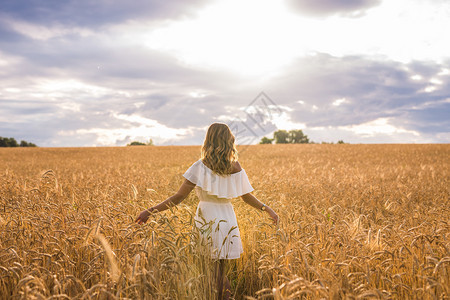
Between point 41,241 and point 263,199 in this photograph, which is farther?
point 263,199

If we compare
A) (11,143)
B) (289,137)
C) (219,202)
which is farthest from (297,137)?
(219,202)

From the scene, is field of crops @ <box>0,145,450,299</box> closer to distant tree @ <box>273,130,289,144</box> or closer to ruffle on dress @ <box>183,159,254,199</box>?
ruffle on dress @ <box>183,159,254,199</box>

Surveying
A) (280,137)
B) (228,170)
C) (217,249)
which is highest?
(280,137)

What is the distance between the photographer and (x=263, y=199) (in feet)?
20.5

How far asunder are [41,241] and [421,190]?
26.2ft

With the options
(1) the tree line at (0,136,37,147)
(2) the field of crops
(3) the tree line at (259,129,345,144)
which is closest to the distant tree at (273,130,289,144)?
(3) the tree line at (259,129,345,144)

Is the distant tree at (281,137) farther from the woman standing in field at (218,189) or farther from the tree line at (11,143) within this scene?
the woman standing in field at (218,189)

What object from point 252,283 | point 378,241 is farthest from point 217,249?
point 378,241

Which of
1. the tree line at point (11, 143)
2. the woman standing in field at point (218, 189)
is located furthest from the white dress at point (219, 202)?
the tree line at point (11, 143)

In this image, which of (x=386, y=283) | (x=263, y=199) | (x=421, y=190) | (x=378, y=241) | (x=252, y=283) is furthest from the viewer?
(x=421, y=190)

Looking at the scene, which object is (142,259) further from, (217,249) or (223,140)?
(223,140)

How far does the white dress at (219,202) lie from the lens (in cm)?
323

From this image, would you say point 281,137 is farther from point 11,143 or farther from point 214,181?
point 214,181

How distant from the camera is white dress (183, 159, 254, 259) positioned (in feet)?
10.6
